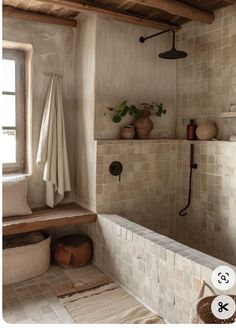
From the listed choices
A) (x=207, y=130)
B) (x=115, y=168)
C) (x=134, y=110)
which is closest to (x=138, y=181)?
(x=115, y=168)

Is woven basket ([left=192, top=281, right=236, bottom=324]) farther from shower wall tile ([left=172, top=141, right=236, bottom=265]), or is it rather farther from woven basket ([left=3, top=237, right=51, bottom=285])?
woven basket ([left=3, top=237, right=51, bottom=285])

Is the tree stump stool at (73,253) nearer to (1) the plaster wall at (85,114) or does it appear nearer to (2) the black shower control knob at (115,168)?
(1) the plaster wall at (85,114)

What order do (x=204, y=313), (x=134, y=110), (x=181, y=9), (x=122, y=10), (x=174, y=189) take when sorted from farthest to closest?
(x=174, y=189)
(x=134, y=110)
(x=122, y=10)
(x=181, y=9)
(x=204, y=313)

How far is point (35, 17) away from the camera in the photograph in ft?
10.6

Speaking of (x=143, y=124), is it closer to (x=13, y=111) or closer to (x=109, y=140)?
(x=109, y=140)

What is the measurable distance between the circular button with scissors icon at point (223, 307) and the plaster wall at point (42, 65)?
2.12 m

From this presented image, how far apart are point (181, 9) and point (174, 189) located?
1.87 m

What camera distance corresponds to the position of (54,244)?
348cm

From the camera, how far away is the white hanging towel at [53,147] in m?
3.28

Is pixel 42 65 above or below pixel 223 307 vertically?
above

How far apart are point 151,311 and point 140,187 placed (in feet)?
4.34

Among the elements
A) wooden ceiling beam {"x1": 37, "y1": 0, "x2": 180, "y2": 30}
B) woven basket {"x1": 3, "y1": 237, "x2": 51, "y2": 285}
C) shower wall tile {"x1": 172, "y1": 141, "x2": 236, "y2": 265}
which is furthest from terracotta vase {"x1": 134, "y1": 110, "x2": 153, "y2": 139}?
woven basket {"x1": 3, "y1": 237, "x2": 51, "y2": 285}

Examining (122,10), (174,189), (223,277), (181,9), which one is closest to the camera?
(223,277)

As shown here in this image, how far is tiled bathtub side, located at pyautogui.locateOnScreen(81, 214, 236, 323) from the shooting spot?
6.91 ft
